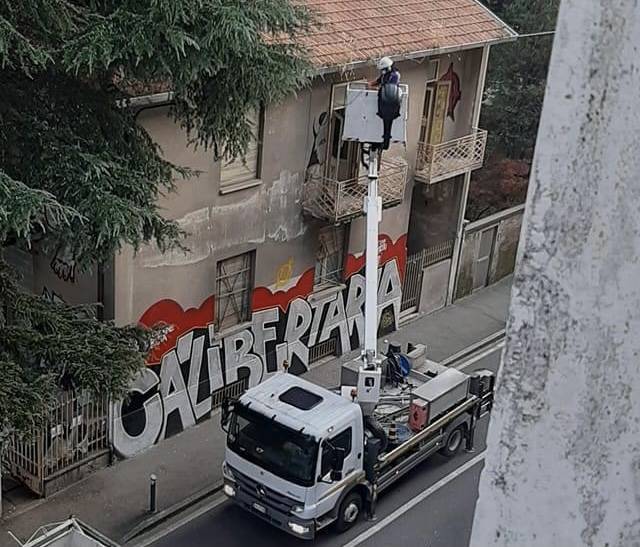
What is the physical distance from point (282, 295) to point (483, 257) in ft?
25.9

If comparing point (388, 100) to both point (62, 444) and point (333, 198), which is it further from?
point (62, 444)

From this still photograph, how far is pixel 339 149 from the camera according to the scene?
19.0m

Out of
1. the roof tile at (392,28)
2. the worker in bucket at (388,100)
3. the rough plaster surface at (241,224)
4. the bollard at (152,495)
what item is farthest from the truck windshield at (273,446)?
the roof tile at (392,28)

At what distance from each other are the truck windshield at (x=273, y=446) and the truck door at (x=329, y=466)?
0.53 feet

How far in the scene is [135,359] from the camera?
10.3 m

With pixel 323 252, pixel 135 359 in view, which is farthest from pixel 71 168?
pixel 323 252

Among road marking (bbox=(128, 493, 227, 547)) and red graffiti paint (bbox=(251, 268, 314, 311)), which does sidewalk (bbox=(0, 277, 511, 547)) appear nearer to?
road marking (bbox=(128, 493, 227, 547))

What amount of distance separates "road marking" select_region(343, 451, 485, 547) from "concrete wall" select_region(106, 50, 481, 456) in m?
4.32

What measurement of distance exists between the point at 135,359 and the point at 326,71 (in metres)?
8.29

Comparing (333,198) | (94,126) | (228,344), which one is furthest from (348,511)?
(94,126)

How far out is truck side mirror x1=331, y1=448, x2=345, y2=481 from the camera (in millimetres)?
13073

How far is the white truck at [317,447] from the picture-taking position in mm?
13016

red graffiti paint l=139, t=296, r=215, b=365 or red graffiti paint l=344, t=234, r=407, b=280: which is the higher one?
red graffiti paint l=139, t=296, r=215, b=365

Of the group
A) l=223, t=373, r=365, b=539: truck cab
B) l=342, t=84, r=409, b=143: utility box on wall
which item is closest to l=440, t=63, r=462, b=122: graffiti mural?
l=342, t=84, r=409, b=143: utility box on wall
